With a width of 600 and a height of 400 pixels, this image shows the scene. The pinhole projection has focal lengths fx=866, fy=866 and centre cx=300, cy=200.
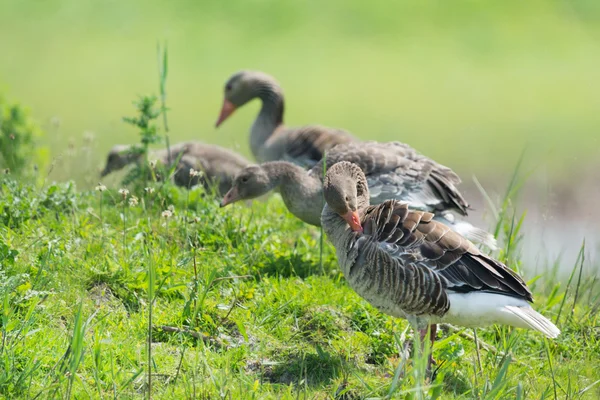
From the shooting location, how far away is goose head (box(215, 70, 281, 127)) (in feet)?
37.9

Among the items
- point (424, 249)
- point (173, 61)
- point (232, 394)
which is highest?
point (424, 249)

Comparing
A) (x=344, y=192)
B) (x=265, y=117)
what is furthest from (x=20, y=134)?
(x=344, y=192)

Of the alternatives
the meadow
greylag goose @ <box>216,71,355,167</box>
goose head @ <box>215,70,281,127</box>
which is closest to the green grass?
the meadow

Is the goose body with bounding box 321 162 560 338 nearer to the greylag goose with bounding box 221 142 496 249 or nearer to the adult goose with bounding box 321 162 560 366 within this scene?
the adult goose with bounding box 321 162 560 366

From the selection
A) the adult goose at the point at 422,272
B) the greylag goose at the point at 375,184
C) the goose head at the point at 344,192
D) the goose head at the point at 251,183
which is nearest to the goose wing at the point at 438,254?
the adult goose at the point at 422,272

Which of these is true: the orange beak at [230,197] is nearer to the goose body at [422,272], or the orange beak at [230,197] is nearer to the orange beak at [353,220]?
the goose body at [422,272]

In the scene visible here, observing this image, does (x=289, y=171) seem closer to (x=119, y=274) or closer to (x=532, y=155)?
(x=119, y=274)

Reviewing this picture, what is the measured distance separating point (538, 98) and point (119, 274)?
10.9m

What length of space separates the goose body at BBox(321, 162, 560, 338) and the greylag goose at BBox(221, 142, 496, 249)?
1584 mm

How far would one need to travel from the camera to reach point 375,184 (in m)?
7.84

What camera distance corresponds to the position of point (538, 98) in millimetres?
15234

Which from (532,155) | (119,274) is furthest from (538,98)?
(119,274)

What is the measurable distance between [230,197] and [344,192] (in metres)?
1.86

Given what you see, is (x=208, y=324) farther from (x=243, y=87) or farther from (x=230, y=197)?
(x=243, y=87)
